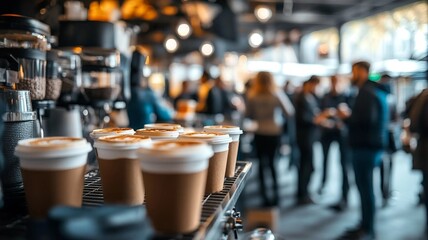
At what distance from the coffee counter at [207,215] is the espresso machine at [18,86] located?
4.0 inches

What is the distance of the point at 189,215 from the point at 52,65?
1042 millimetres

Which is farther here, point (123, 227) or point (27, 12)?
point (27, 12)

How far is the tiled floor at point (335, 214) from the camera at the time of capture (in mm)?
3701

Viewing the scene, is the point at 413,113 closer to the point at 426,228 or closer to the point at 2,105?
the point at 426,228

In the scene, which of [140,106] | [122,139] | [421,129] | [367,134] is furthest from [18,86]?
[421,129]

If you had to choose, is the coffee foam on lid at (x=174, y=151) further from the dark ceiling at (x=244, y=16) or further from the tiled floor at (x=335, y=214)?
the dark ceiling at (x=244, y=16)

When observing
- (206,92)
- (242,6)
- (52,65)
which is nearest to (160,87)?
(242,6)

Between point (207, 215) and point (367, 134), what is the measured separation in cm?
262

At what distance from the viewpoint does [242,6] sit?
734 cm

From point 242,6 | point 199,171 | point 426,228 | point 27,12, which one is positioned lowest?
point 426,228

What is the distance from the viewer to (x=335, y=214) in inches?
170

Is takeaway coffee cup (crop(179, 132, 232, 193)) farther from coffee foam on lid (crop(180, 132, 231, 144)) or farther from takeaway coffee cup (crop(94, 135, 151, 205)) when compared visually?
takeaway coffee cup (crop(94, 135, 151, 205))

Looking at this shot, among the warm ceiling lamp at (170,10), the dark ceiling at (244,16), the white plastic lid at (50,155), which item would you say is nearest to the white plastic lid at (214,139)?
the white plastic lid at (50,155)

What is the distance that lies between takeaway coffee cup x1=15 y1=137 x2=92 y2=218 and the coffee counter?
0.22 ft
